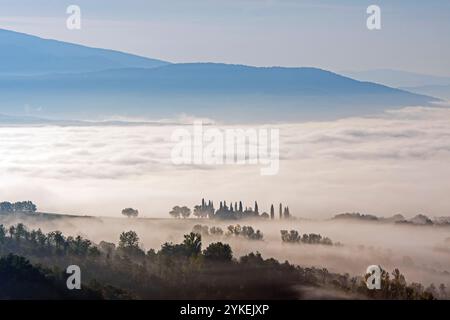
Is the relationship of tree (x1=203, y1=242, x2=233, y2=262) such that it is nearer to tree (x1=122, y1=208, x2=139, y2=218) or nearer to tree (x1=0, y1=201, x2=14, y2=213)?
tree (x1=122, y1=208, x2=139, y2=218)

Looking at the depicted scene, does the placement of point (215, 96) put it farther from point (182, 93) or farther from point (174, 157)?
point (174, 157)

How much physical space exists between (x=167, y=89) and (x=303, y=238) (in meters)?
3.19

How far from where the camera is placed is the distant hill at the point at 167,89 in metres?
11.3

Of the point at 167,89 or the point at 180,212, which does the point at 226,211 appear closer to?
the point at 180,212

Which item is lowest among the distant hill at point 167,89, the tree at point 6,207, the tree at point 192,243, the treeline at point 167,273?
the treeline at point 167,273

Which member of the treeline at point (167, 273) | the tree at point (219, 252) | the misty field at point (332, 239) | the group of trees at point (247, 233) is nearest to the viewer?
the treeline at point (167, 273)

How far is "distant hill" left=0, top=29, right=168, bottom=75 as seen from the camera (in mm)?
11109

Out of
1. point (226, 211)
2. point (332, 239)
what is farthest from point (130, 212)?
point (332, 239)

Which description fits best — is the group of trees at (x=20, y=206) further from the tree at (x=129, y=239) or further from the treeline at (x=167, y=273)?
the tree at (x=129, y=239)

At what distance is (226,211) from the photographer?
11.1 metres

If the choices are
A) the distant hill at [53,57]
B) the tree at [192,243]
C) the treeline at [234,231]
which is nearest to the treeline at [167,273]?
the tree at [192,243]

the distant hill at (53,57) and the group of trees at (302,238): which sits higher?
the distant hill at (53,57)

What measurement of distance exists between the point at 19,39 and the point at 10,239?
3097 mm

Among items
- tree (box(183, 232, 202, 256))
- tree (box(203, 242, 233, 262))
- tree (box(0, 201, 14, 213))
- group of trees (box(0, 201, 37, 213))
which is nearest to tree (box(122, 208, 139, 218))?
tree (box(183, 232, 202, 256))
